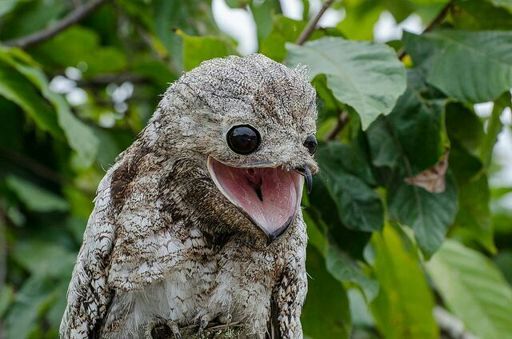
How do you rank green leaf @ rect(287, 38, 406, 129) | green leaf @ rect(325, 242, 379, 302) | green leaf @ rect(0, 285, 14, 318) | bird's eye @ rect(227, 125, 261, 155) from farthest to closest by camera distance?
green leaf @ rect(0, 285, 14, 318), green leaf @ rect(325, 242, 379, 302), green leaf @ rect(287, 38, 406, 129), bird's eye @ rect(227, 125, 261, 155)

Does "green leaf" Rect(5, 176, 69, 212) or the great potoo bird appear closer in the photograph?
the great potoo bird

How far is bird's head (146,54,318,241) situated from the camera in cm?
217

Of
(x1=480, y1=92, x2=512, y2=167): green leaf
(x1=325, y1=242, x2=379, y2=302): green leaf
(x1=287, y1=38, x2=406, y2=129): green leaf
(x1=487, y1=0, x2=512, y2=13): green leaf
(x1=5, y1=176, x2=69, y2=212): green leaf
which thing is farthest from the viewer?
(x1=5, y1=176, x2=69, y2=212): green leaf

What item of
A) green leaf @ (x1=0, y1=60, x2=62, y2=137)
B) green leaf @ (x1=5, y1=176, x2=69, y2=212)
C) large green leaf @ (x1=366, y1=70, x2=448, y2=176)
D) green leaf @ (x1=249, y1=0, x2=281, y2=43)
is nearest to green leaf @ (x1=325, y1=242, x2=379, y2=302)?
large green leaf @ (x1=366, y1=70, x2=448, y2=176)

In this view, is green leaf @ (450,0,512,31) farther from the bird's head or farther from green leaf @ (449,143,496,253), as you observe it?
the bird's head

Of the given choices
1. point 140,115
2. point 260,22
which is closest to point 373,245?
point 260,22

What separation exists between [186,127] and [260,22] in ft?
3.54

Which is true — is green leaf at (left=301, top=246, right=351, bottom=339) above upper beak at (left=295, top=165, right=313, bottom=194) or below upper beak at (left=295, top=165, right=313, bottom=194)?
below

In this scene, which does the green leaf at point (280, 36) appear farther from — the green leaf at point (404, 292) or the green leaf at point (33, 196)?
the green leaf at point (33, 196)

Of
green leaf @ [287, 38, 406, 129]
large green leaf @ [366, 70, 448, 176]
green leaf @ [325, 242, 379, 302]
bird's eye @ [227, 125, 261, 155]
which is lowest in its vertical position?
green leaf @ [325, 242, 379, 302]

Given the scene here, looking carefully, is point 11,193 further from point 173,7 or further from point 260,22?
point 260,22

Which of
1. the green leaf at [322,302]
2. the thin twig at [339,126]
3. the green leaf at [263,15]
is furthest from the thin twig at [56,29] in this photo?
the green leaf at [322,302]

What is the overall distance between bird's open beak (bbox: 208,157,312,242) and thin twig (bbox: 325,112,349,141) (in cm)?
107

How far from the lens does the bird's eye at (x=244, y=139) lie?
2160 mm
